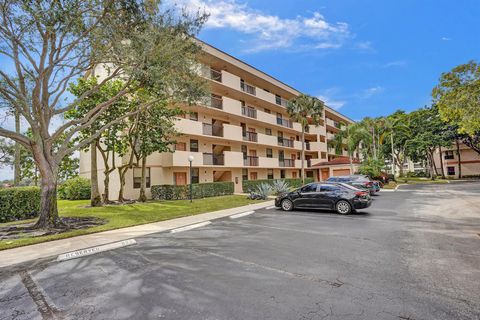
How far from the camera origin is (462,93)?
31.7 ft

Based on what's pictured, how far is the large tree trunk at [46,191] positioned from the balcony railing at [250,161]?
1773cm

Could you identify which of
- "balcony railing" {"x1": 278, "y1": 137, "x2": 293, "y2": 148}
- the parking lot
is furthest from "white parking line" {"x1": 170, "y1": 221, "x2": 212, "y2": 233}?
"balcony railing" {"x1": 278, "y1": 137, "x2": 293, "y2": 148}

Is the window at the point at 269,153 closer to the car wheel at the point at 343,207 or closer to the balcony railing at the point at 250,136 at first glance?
the balcony railing at the point at 250,136

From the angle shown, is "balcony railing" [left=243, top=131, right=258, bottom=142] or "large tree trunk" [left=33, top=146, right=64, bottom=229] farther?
"balcony railing" [left=243, top=131, right=258, bottom=142]

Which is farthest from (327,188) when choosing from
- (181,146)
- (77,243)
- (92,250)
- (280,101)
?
(280,101)

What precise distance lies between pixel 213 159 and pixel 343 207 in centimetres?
1361

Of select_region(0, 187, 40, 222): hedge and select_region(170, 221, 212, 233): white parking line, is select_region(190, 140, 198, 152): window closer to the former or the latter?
select_region(0, 187, 40, 222): hedge

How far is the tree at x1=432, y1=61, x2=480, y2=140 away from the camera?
9.45 m

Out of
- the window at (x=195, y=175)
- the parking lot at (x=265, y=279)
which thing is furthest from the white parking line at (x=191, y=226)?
the window at (x=195, y=175)

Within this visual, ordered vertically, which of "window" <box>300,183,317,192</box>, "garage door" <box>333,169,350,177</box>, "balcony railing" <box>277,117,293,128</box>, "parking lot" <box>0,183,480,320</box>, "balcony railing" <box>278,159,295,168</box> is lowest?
"parking lot" <box>0,183,480,320</box>

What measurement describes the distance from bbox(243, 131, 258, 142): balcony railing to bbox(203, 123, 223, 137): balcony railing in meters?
3.87

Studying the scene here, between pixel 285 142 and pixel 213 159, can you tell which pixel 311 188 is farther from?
pixel 285 142

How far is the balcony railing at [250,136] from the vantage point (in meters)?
27.0

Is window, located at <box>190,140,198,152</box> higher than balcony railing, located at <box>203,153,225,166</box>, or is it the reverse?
window, located at <box>190,140,198,152</box>
